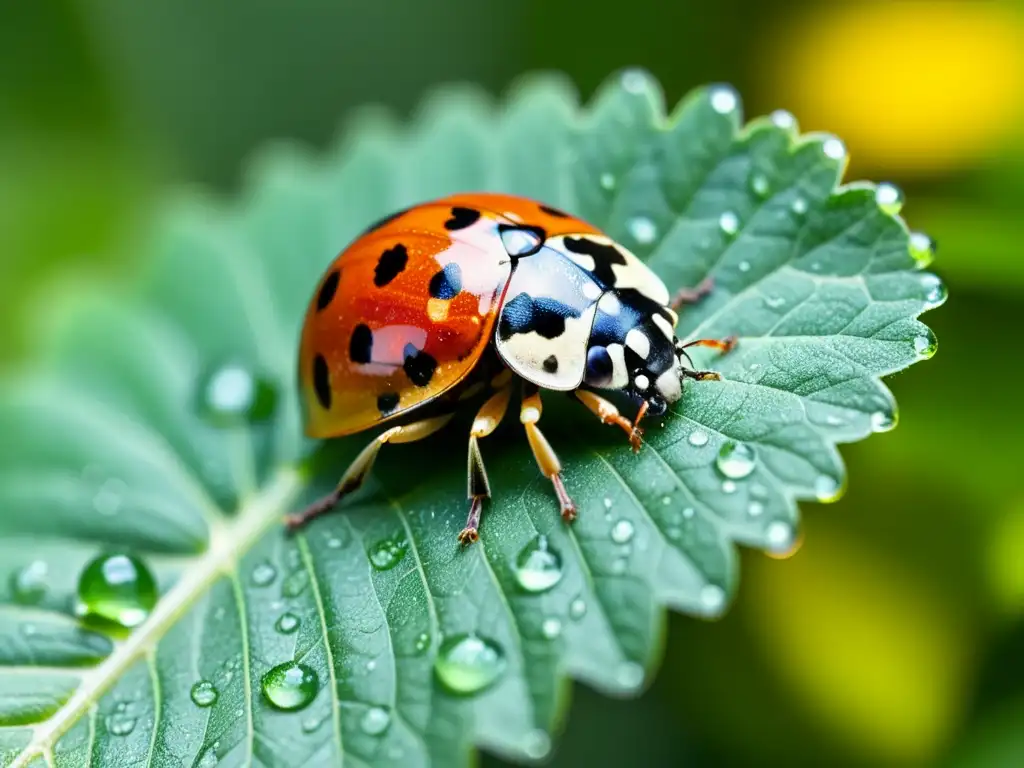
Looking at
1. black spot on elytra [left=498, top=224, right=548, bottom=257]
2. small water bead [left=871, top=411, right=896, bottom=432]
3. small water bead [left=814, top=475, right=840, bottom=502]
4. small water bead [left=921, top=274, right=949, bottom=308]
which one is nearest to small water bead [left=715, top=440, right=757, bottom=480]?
small water bead [left=814, top=475, right=840, bottom=502]

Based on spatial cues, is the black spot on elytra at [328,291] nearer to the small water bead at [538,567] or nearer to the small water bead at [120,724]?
the small water bead at [538,567]

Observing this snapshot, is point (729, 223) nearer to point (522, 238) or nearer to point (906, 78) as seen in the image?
point (522, 238)

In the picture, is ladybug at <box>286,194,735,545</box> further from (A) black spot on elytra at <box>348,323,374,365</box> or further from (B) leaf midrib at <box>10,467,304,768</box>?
(B) leaf midrib at <box>10,467,304,768</box>

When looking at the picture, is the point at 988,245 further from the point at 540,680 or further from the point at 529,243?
the point at 540,680

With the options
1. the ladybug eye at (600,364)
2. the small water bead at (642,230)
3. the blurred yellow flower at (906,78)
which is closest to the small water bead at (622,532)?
the ladybug eye at (600,364)

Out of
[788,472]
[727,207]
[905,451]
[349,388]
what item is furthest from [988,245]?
[349,388]
